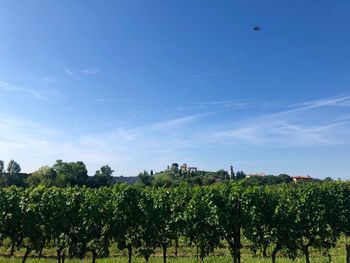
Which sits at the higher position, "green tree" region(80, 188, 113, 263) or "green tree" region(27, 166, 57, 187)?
"green tree" region(27, 166, 57, 187)

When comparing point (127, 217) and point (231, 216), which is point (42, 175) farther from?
point (231, 216)

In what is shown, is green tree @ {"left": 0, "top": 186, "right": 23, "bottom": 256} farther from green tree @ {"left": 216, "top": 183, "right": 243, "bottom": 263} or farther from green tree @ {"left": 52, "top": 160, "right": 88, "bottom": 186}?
green tree @ {"left": 52, "top": 160, "right": 88, "bottom": 186}

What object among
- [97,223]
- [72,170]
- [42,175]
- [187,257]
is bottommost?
[187,257]

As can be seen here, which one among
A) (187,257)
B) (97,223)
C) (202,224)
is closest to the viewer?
(97,223)

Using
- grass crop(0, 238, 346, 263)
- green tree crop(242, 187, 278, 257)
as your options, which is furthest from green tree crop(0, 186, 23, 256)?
green tree crop(242, 187, 278, 257)

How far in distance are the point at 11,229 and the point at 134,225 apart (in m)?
6.08

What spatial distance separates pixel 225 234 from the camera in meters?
16.7

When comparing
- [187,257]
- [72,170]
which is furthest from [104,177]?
[187,257]

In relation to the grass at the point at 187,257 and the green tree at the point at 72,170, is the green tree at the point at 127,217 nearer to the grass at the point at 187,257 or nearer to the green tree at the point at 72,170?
the grass at the point at 187,257

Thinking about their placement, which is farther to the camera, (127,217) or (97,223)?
(127,217)

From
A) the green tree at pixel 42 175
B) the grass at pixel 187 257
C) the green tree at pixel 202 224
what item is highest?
the green tree at pixel 42 175

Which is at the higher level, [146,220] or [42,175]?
[42,175]

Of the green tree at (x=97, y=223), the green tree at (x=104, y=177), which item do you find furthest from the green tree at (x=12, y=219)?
the green tree at (x=104, y=177)

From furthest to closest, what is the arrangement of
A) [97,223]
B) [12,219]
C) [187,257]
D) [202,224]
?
[187,257] < [12,219] < [202,224] < [97,223]
